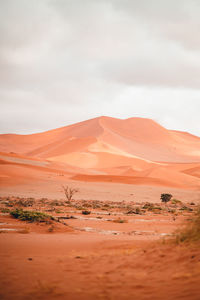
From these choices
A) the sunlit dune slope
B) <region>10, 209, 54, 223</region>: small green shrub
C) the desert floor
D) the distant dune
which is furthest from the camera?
the sunlit dune slope

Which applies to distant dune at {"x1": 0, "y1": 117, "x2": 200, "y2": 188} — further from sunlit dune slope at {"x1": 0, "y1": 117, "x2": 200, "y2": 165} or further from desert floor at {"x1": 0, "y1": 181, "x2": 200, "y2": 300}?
desert floor at {"x1": 0, "y1": 181, "x2": 200, "y2": 300}

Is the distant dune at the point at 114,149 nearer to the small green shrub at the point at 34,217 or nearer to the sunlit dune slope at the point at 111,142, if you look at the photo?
the sunlit dune slope at the point at 111,142

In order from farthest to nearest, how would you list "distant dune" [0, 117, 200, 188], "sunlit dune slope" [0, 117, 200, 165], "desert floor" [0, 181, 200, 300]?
"sunlit dune slope" [0, 117, 200, 165] < "distant dune" [0, 117, 200, 188] < "desert floor" [0, 181, 200, 300]

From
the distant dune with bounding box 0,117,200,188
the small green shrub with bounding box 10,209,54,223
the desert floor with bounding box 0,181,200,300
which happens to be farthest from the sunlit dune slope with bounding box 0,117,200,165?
the desert floor with bounding box 0,181,200,300

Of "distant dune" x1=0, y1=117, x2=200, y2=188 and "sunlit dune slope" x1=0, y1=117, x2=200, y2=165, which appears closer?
"distant dune" x1=0, y1=117, x2=200, y2=188

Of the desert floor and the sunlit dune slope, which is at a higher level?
the sunlit dune slope

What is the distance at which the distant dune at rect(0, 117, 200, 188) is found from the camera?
7106 centimetres

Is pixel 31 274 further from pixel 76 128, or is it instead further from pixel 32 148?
pixel 76 128

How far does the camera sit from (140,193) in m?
39.0

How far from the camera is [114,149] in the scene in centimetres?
10419

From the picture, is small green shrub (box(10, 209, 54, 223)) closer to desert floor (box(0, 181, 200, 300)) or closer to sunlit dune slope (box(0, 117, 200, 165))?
desert floor (box(0, 181, 200, 300))

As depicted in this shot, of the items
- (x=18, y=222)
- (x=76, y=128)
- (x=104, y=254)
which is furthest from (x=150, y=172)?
(x=76, y=128)

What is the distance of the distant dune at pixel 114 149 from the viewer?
7106cm

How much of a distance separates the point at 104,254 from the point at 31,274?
1.99 metres
